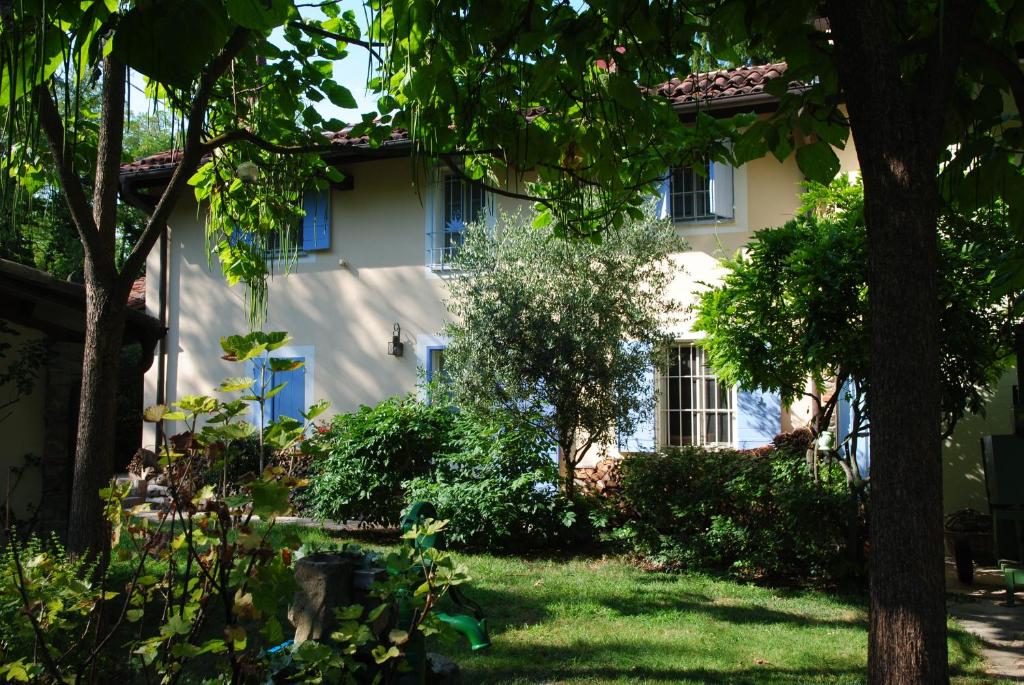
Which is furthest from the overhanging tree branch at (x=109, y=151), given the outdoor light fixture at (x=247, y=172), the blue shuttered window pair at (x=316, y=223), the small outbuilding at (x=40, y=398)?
the blue shuttered window pair at (x=316, y=223)

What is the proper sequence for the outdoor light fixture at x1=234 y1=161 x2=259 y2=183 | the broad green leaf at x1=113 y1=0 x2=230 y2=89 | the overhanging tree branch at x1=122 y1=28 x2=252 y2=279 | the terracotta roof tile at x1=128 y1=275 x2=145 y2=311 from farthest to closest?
the terracotta roof tile at x1=128 y1=275 x2=145 y2=311 → the outdoor light fixture at x1=234 y1=161 x2=259 y2=183 → the overhanging tree branch at x1=122 y1=28 x2=252 y2=279 → the broad green leaf at x1=113 y1=0 x2=230 y2=89

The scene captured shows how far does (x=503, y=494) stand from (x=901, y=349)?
23.0 feet

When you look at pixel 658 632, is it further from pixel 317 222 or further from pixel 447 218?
pixel 317 222

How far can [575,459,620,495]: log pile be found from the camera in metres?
10.5

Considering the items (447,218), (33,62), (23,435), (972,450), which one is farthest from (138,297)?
(33,62)

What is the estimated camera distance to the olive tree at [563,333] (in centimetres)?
973

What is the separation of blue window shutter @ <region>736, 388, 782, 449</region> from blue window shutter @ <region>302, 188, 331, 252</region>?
7.14 meters

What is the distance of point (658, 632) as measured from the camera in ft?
20.9

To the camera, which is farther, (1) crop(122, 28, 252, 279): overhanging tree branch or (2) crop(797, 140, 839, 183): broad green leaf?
(1) crop(122, 28, 252, 279): overhanging tree branch

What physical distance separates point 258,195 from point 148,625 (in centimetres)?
322

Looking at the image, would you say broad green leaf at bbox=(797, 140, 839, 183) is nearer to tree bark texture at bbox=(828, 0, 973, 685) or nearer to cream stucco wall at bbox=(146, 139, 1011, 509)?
tree bark texture at bbox=(828, 0, 973, 685)

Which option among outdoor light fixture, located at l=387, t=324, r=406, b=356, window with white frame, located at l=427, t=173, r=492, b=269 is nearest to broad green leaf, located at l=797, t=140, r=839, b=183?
window with white frame, located at l=427, t=173, r=492, b=269

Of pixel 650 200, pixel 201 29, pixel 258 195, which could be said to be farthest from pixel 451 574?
pixel 650 200

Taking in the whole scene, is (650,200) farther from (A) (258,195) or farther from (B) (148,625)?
(B) (148,625)
